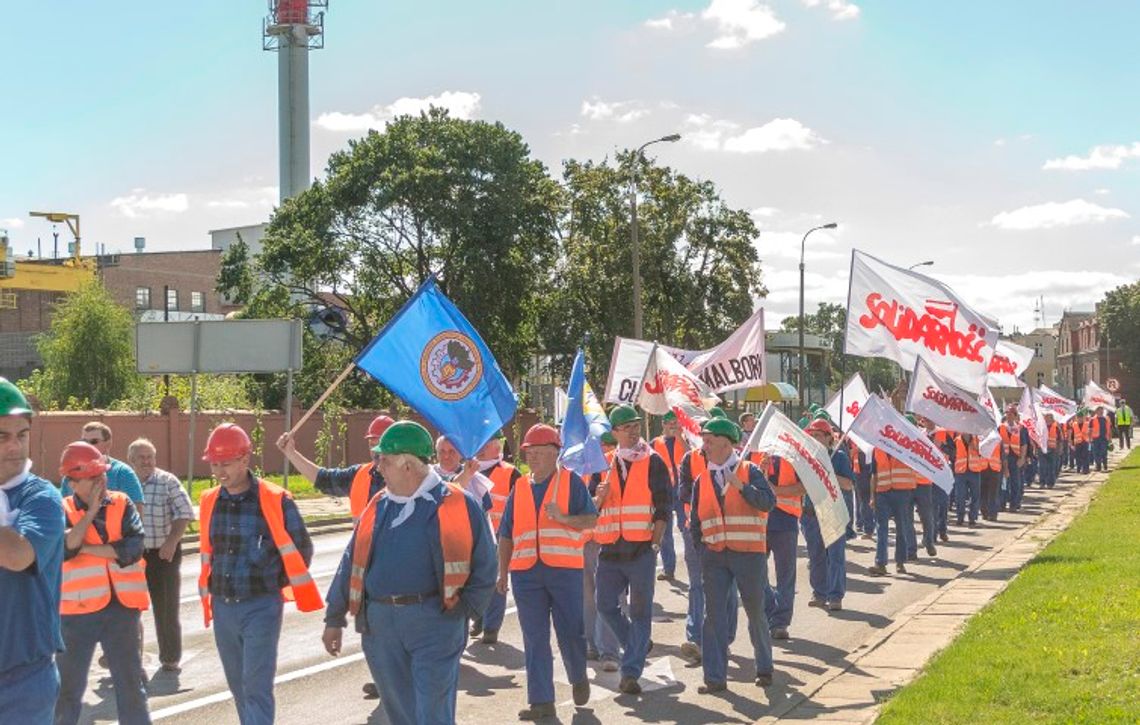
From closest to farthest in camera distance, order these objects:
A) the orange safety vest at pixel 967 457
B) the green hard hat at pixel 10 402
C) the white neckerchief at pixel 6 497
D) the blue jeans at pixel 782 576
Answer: the white neckerchief at pixel 6 497
the green hard hat at pixel 10 402
the blue jeans at pixel 782 576
the orange safety vest at pixel 967 457

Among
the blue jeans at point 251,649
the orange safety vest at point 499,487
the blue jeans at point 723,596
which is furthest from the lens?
the orange safety vest at point 499,487

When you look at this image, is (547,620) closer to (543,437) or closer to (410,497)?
(543,437)

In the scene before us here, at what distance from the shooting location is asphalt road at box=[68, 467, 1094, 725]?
9.34m

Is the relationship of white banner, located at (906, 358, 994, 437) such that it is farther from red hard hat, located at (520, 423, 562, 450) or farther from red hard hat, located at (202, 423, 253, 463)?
red hard hat, located at (202, 423, 253, 463)

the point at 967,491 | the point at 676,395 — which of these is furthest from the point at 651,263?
the point at 676,395

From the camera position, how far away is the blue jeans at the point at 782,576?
12.3 meters

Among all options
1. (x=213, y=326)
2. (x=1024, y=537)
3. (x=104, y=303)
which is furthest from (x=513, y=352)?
(x=1024, y=537)

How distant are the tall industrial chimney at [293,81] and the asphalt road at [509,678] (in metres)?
56.1

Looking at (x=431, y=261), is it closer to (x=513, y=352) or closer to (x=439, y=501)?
(x=513, y=352)

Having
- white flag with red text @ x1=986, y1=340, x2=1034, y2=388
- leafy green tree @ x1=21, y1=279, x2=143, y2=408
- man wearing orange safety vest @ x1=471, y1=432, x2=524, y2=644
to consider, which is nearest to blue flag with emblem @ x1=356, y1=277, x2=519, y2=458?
man wearing orange safety vest @ x1=471, y1=432, x2=524, y2=644

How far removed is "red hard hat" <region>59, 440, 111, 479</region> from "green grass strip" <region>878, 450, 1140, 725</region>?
4.67 metres

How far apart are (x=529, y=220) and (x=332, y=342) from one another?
9.44m

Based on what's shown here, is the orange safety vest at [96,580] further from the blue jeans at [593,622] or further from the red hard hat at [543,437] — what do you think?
the blue jeans at [593,622]

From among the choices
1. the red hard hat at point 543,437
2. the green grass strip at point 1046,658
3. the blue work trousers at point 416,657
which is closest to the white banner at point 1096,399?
the green grass strip at point 1046,658
